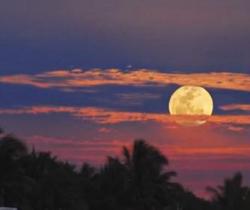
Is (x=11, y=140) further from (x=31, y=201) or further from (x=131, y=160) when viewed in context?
(x=131, y=160)

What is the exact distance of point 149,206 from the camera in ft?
223

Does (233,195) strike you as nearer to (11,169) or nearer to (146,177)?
(146,177)

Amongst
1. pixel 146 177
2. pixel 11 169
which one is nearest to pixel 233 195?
pixel 146 177

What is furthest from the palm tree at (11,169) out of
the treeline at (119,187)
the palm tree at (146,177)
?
the palm tree at (146,177)

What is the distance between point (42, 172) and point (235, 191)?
14601 mm

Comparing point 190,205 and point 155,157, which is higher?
point 155,157

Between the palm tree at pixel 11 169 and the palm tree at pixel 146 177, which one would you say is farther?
the palm tree at pixel 146 177

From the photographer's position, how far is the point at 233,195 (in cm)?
6756

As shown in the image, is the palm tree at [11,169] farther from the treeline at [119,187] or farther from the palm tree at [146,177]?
the palm tree at [146,177]

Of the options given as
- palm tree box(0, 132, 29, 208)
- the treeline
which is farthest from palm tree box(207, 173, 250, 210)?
palm tree box(0, 132, 29, 208)

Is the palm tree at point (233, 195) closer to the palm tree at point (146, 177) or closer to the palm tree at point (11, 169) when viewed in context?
Result: the palm tree at point (146, 177)

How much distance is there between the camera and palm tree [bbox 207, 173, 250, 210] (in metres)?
66.9

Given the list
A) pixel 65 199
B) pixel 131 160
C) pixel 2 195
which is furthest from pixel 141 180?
pixel 2 195

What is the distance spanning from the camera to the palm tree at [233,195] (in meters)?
66.9
